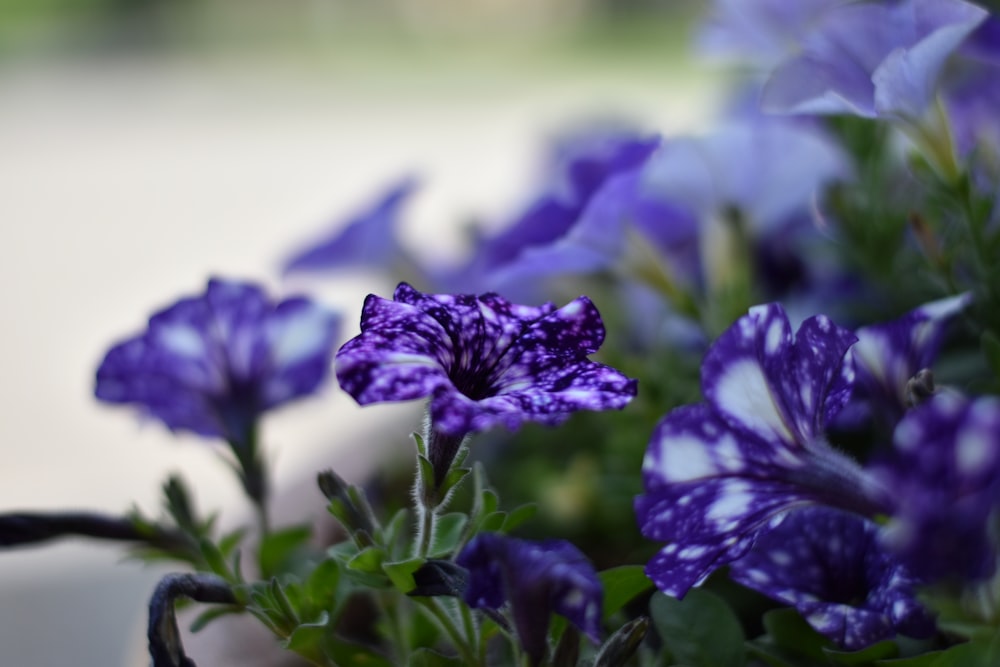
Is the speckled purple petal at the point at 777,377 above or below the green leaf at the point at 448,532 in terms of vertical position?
above

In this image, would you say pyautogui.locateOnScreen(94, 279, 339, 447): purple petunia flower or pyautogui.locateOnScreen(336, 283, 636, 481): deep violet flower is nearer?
pyautogui.locateOnScreen(336, 283, 636, 481): deep violet flower

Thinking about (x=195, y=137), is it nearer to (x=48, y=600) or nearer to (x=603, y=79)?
(x=603, y=79)

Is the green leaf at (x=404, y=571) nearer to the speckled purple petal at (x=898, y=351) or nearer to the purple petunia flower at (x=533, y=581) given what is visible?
the purple petunia flower at (x=533, y=581)

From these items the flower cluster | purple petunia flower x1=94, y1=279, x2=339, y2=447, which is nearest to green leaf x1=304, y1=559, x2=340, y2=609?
the flower cluster

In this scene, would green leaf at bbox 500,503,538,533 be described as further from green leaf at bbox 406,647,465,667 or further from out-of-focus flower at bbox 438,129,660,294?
out-of-focus flower at bbox 438,129,660,294

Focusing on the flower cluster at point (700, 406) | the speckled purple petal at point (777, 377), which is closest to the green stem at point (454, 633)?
the flower cluster at point (700, 406)

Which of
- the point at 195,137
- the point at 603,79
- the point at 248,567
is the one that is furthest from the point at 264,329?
the point at 603,79

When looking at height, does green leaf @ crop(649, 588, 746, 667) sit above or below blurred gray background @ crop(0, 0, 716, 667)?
below
